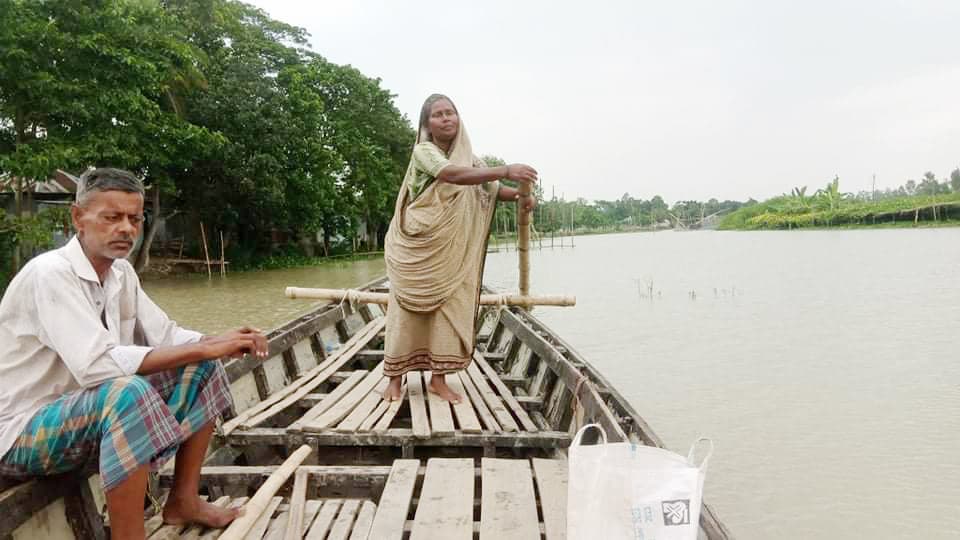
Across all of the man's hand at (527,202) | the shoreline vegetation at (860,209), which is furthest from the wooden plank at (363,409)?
the shoreline vegetation at (860,209)

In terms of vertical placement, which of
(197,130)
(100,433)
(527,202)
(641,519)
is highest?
(197,130)

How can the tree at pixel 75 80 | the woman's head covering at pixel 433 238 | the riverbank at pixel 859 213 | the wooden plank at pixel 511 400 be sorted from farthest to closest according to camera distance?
the riverbank at pixel 859 213 → the tree at pixel 75 80 → the woman's head covering at pixel 433 238 → the wooden plank at pixel 511 400

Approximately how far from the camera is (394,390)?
10.7ft

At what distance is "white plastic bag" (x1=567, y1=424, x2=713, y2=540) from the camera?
139 centimetres

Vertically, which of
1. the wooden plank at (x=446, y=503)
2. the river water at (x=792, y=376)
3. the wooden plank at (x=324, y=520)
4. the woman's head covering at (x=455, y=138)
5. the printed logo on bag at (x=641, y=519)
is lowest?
the river water at (x=792, y=376)

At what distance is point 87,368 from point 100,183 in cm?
49

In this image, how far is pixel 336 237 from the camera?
2670cm

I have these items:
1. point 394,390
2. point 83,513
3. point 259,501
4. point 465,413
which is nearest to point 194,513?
point 259,501

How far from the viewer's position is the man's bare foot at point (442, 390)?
3.19 meters

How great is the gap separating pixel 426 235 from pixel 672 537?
1981mm

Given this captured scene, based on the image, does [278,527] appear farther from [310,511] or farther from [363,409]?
[363,409]

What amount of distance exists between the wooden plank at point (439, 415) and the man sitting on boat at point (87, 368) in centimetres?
117

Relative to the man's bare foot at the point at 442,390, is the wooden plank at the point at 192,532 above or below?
below

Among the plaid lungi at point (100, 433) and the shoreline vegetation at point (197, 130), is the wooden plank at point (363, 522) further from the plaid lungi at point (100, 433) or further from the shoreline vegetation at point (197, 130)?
the shoreline vegetation at point (197, 130)
